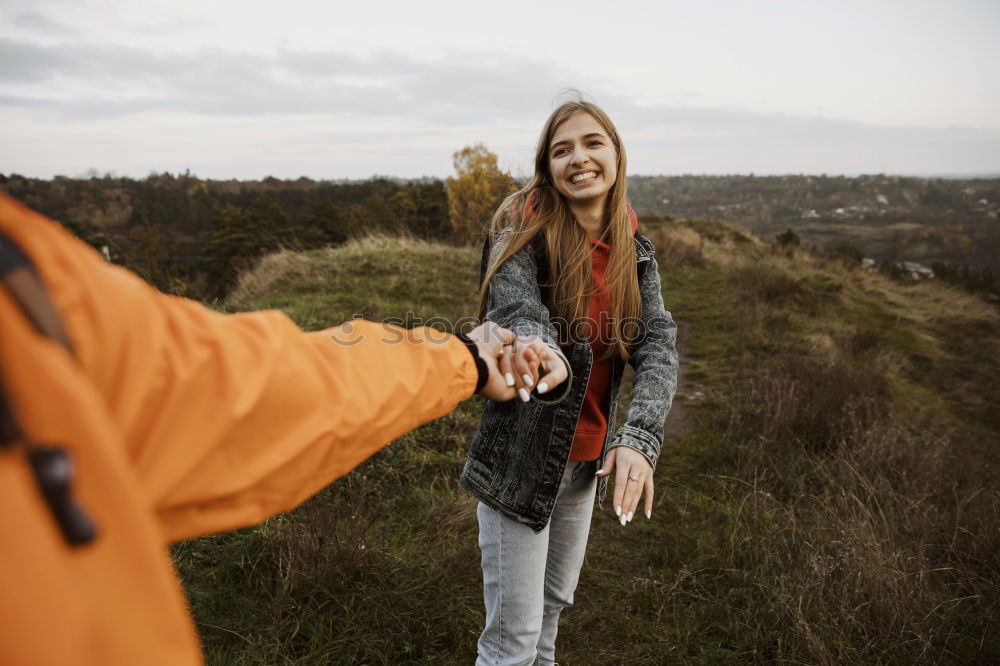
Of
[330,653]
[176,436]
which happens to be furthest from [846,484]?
[176,436]

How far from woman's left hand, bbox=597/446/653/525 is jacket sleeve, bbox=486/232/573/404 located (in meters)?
0.28

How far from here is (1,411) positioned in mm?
480

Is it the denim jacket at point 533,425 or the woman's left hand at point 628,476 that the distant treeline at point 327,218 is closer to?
the denim jacket at point 533,425

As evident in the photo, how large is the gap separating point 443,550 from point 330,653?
0.86 meters

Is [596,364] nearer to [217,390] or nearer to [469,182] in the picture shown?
[217,390]

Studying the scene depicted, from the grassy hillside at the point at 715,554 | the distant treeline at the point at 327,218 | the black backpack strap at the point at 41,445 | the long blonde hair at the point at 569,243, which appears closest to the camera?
the black backpack strap at the point at 41,445

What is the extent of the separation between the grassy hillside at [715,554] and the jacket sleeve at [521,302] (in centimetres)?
175

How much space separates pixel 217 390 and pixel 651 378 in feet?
4.96

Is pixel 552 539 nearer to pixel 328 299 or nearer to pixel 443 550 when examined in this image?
pixel 443 550

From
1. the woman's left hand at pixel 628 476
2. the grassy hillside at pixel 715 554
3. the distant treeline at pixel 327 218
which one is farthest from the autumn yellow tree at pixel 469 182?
the woman's left hand at pixel 628 476

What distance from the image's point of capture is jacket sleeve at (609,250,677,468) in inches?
69.8

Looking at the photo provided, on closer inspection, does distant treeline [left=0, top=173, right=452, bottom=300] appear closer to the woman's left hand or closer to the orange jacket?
the woman's left hand

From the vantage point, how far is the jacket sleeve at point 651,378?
1.77 meters

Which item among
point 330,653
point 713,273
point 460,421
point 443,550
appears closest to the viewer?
point 330,653
